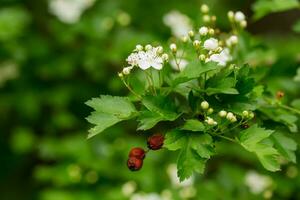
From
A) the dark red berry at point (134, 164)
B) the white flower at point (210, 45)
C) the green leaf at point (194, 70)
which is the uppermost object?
the white flower at point (210, 45)

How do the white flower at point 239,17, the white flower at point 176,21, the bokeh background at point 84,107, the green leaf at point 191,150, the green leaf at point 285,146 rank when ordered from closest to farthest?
the green leaf at point 191,150, the green leaf at point 285,146, the white flower at point 239,17, the bokeh background at point 84,107, the white flower at point 176,21

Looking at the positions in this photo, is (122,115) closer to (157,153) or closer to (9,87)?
(157,153)

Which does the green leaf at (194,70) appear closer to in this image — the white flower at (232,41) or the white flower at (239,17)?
the white flower at (232,41)

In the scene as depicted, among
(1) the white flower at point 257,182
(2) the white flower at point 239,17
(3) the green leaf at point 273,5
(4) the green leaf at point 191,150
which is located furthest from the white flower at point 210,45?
(1) the white flower at point 257,182

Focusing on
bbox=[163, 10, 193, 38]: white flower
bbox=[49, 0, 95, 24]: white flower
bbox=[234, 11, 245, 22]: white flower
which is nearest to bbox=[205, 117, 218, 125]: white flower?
bbox=[234, 11, 245, 22]: white flower

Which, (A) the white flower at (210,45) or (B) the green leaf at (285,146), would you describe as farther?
(B) the green leaf at (285,146)

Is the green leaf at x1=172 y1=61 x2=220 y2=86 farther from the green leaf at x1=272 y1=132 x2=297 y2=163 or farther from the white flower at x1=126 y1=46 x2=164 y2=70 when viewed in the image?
the green leaf at x1=272 y1=132 x2=297 y2=163

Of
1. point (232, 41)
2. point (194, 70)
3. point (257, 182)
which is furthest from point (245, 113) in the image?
point (257, 182)
